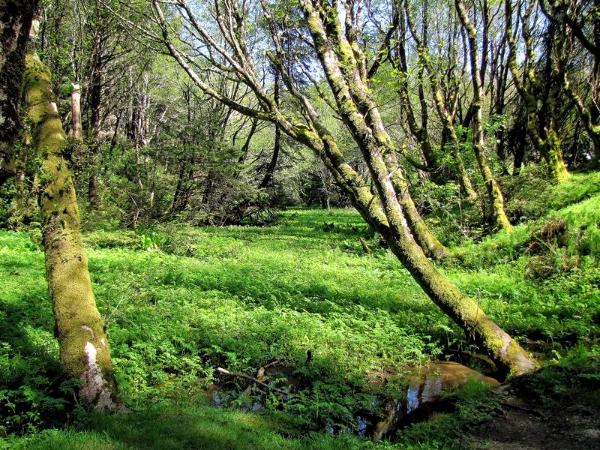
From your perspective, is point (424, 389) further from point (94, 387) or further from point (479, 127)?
point (479, 127)

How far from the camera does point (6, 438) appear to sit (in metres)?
3.52

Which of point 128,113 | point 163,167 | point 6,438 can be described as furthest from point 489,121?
point 128,113

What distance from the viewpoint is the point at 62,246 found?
180 inches

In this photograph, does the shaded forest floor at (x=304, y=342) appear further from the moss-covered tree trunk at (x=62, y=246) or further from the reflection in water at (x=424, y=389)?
the moss-covered tree trunk at (x=62, y=246)

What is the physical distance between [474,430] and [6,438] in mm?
3933

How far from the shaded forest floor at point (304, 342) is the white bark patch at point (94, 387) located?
167 mm

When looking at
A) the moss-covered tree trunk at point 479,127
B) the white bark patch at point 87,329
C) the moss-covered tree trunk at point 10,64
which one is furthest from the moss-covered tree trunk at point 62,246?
the moss-covered tree trunk at point 479,127

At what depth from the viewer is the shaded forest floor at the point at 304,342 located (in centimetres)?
407

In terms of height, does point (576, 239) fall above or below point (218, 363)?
above

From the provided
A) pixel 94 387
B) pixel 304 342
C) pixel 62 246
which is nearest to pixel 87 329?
pixel 94 387

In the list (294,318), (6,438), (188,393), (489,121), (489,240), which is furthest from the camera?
(489,121)

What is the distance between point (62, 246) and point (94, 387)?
138 centimetres

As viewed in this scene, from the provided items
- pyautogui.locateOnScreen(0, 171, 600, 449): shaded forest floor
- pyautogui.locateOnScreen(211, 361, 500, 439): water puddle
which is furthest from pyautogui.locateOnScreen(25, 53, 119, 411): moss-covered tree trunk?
pyautogui.locateOnScreen(211, 361, 500, 439): water puddle

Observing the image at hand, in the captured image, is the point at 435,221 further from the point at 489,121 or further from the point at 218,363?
the point at 218,363
